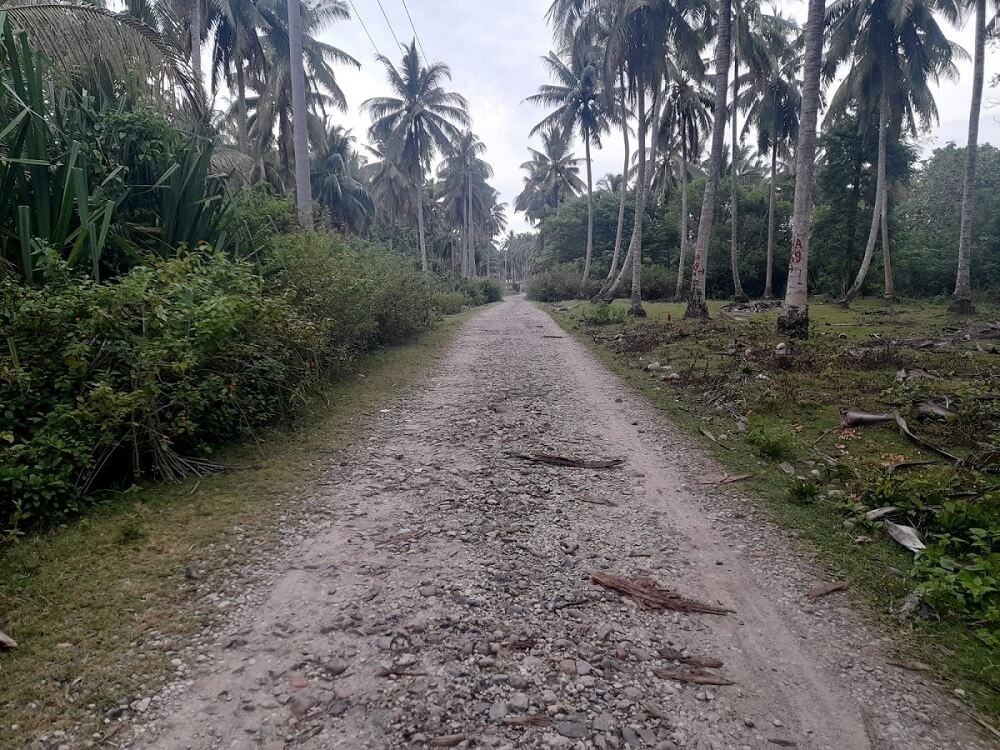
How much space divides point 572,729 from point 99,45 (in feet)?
24.9

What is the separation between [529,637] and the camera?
8.73ft

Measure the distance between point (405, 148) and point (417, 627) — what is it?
3058 cm

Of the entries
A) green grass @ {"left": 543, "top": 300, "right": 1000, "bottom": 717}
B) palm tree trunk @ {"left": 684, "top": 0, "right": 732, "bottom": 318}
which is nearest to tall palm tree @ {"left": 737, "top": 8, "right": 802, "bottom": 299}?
palm tree trunk @ {"left": 684, "top": 0, "right": 732, "bottom": 318}

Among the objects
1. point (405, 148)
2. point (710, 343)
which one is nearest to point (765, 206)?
point (405, 148)

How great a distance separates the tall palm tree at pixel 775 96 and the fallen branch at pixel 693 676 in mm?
25917

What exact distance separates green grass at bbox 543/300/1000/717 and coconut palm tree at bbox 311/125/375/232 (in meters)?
26.0

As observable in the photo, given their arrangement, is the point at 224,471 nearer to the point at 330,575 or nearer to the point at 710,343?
the point at 330,575

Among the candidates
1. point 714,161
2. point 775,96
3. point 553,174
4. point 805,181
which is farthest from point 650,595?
point 553,174

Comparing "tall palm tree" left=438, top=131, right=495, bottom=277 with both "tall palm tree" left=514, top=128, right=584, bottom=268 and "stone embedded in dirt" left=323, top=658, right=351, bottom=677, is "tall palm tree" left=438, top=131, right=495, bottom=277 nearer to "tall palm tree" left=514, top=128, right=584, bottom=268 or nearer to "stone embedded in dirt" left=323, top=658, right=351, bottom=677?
"tall palm tree" left=514, top=128, right=584, bottom=268

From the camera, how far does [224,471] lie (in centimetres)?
469

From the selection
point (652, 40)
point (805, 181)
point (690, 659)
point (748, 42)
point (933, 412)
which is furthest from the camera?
point (748, 42)

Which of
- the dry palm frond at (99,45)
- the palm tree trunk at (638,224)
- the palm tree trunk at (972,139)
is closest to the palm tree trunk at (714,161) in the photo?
the palm tree trunk at (638,224)

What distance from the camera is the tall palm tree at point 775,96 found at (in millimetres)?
23094

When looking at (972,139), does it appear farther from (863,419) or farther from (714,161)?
(863,419)
